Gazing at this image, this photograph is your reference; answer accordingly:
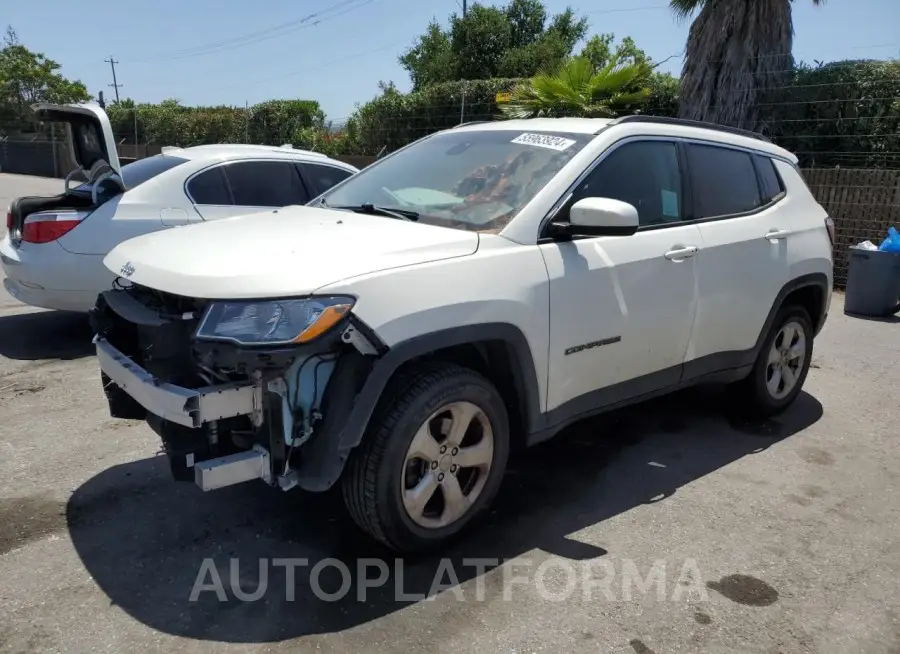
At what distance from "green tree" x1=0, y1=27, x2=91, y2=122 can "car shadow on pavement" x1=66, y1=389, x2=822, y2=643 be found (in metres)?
45.9

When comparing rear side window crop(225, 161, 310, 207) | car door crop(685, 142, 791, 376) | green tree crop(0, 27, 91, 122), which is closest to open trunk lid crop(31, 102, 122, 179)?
rear side window crop(225, 161, 310, 207)

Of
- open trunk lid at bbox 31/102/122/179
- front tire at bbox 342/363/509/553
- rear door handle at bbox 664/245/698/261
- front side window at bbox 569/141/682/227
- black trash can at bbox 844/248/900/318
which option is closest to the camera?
front tire at bbox 342/363/509/553

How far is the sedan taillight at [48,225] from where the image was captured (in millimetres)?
5652

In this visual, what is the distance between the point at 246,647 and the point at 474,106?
16.1 m

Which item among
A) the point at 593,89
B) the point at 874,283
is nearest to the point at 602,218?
the point at 874,283

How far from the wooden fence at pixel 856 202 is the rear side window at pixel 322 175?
23.1 ft

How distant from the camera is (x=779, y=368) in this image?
499cm

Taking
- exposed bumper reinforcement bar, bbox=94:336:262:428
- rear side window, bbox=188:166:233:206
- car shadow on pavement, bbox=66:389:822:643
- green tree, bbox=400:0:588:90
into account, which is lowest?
car shadow on pavement, bbox=66:389:822:643

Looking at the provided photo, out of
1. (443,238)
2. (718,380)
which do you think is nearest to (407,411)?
(443,238)

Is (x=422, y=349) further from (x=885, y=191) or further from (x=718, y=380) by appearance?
(x=885, y=191)

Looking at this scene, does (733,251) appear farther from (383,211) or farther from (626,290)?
(383,211)

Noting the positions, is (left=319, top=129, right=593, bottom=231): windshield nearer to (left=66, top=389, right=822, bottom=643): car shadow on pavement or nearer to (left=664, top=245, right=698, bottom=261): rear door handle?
(left=664, top=245, right=698, bottom=261): rear door handle

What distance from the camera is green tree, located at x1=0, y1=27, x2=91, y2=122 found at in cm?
4231

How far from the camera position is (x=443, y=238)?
3189mm
